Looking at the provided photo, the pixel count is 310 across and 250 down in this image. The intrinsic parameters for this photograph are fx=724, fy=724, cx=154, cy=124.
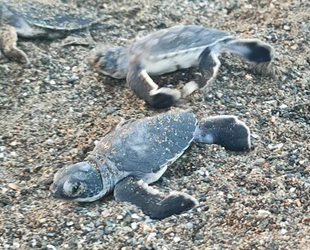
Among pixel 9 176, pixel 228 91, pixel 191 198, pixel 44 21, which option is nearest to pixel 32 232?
pixel 9 176

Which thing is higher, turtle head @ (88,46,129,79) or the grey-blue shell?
the grey-blue shell

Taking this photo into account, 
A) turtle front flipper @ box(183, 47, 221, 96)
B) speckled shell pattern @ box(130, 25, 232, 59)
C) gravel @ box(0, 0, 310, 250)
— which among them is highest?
speckled shell pattern @ box(130, 25, 232, 59)

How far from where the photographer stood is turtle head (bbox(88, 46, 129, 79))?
3463 millimetres

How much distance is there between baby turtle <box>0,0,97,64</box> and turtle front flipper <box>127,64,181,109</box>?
648 mm

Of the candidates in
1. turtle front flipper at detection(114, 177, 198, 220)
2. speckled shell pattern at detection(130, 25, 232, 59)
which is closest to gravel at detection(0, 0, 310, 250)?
turtle front flipper at detection(114, 177, 198, 220)

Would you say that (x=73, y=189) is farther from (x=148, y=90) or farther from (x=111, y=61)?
(x=111, y=61)

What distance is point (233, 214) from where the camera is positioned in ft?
8.41

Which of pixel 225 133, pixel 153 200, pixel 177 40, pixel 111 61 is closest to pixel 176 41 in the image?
pixel 177 40

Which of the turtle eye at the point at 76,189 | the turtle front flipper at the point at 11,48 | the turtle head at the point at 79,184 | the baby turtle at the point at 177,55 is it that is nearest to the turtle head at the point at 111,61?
the baby turtle at the point at 177,55

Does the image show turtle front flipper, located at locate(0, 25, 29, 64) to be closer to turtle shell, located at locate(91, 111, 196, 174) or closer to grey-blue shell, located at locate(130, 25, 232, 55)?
grey-blue shell, located at locate(130, 25, 232, 55)

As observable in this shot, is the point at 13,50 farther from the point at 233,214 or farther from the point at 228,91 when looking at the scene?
the point at 233,214

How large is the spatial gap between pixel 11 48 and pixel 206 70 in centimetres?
97

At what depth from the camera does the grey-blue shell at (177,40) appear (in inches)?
134

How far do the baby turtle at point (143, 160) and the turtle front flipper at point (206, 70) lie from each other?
32 cm
